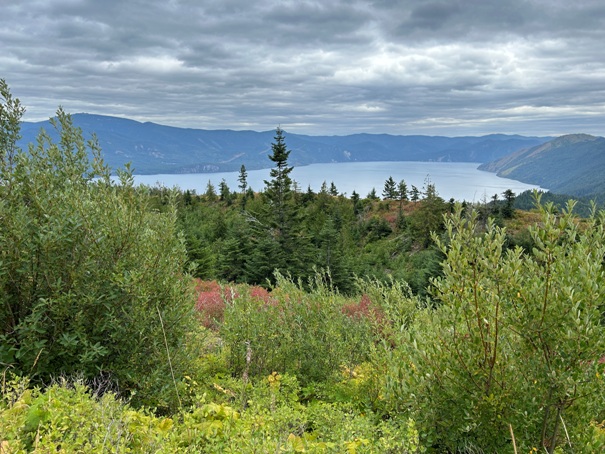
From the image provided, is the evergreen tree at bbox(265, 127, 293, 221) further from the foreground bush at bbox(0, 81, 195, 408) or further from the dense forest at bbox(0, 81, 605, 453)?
the foreground bush at bbox(0, 81, 195, 408)

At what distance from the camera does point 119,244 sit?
15.0 feet

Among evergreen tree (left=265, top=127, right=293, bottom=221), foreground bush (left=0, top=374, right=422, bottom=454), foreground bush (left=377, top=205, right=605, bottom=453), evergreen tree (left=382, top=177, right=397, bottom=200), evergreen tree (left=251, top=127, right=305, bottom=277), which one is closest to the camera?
foreground bush (left=0, top=374, right=422, bottom=454)

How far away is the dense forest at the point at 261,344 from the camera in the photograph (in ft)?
9.30

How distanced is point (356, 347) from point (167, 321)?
2.92 m

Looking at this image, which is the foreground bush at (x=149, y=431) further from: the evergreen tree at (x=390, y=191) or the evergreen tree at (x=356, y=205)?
the evergreen tree at (x=390, y=191)

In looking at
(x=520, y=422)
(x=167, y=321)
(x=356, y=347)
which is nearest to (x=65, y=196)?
(x=167, y=321)

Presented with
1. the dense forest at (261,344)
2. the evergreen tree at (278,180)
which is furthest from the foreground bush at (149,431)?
the evergreen tree at (278,180)

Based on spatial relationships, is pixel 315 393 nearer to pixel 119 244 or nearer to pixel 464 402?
pixel 464 402

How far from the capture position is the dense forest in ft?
9.30

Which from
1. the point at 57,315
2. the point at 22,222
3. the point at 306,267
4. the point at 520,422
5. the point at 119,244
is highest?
the point at 22,222

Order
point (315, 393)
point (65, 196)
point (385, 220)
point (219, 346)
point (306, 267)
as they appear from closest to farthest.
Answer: point (65, 196), point (315, 393), point (219, 346), point (306, 267), point (385, 220)

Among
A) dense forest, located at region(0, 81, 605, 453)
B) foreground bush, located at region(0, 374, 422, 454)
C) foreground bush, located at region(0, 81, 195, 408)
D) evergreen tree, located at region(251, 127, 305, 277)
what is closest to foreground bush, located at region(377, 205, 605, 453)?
dense forest, located at region(0, 81, 605, 453)

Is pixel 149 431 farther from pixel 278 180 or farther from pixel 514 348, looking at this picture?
pixel 278 180

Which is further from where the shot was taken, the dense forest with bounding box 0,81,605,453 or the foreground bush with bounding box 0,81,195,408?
the foreground bush with bounding box 0,81,195,408
